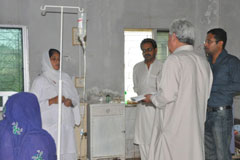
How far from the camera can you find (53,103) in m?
3.29

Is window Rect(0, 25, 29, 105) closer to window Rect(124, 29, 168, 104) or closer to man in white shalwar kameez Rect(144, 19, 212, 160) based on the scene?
window Rect(124, 29, 168, 104)

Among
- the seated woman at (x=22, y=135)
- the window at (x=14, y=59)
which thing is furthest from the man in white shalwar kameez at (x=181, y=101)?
the window at (x=14, y=59)

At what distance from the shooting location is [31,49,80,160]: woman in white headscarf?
3.26 meters

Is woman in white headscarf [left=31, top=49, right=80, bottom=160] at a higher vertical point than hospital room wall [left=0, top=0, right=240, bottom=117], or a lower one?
lower

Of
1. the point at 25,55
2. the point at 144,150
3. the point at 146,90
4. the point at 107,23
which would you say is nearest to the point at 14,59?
the point at 25,55

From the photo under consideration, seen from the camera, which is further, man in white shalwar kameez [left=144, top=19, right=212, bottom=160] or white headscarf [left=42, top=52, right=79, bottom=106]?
white headscarf [left=42, top=52, right=79, bottom=106]

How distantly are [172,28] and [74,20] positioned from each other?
98.9 inches

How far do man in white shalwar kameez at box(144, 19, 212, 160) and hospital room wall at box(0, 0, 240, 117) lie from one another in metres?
2.36

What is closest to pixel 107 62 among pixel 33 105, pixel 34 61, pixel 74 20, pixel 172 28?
pixel 74 20

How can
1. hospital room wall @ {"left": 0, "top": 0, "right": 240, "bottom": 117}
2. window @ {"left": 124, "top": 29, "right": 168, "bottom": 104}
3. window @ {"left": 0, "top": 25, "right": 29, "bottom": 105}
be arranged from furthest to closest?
window @ {"left": 124, "top": 29, "right": 168, "bottom": 104} → hospital room wall @ {"left": 0, "top": 0, "right": 240, "bottom": 117} → window @ {"left": 0, "top": 25, "right": 29, "bottom": 105}

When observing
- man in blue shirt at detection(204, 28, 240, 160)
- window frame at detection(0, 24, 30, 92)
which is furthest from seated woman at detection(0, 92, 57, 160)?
window frame at detection(0, 24, 30, 92)

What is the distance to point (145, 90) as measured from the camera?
12.9 feet

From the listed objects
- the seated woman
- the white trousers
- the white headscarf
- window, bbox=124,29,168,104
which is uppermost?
window, bbox=124,29,168,104

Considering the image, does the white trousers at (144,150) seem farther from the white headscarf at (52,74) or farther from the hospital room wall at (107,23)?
the hospital room wall at (107,23)
